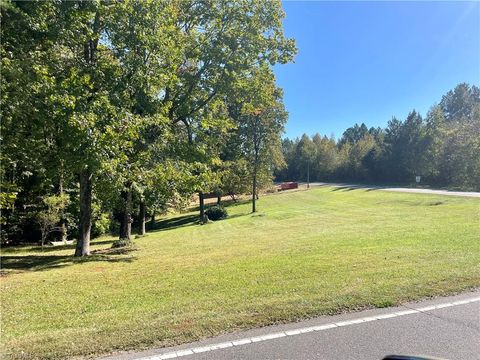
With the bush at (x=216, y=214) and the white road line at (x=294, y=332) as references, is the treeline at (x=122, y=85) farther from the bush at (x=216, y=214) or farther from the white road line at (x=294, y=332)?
the bush at (x=216, y=214)

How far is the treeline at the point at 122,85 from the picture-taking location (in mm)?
9773

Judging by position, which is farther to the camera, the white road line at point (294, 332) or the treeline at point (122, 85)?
the treeline at point (122, 85)

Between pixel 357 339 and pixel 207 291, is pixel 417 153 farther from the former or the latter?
pixel 357 339

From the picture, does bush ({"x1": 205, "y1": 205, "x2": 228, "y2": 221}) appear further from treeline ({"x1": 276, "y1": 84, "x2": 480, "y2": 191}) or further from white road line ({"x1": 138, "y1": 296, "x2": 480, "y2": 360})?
white road line ({"x1": 138, "y1": 296, "x2": 480, "y2": 360})

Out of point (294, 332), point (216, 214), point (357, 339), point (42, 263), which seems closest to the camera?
point (357, 339)

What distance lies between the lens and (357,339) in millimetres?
4438

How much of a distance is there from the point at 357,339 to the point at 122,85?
10.5 metres

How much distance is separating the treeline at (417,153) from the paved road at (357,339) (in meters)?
35.9

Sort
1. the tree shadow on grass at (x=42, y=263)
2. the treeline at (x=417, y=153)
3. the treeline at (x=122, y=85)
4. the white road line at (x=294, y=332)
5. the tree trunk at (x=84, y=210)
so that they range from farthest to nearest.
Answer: the treeline at (x=417, y=153), the tree trunk at (x=84, y=210), the tree shadow on grass at (x=42, y=263), the treeline at (x=122, y=85), the white road line at (x=294, y=332)

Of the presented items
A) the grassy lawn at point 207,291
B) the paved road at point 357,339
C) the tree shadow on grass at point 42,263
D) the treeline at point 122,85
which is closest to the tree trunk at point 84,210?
the treeline at point 122,85

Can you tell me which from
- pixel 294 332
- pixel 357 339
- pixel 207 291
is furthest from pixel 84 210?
pixel 357 339

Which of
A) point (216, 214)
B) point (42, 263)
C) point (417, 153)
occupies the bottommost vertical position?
point (216, 214)

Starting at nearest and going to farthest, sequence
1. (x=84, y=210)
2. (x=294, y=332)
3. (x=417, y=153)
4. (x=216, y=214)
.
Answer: (x=294, y=332) → (x=84, y=210) → (x=216, y=214) → (x=417, y=153)

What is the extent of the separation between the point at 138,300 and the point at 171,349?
2164 mm
